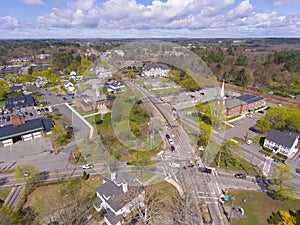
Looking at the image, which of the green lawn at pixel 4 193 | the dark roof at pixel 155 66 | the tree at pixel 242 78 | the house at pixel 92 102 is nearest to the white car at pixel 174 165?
the green lawn at pixel 4 193

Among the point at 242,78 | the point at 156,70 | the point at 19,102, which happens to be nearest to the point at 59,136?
the point at 19,102

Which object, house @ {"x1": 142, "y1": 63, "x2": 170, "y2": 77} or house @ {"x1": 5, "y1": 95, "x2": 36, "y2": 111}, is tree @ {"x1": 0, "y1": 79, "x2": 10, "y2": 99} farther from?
house @ {"x1": 142, "y1": 63, "x2": 170, "y2": 77}

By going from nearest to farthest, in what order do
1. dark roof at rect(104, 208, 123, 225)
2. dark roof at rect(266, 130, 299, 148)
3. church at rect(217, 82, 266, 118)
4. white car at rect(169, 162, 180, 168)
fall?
dark roof at rect(104, 208, 123, 225)
white car at rect(169, 162, 180, 168)
dark roof at rect(266, 130, 299, 148)
church at rect(217, 82, 266, 118)

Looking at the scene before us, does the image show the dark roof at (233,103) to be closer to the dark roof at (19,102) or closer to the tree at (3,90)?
the dark roof at (19,102)

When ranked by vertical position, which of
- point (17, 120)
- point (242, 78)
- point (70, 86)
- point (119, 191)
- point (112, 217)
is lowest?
point (112, 217)

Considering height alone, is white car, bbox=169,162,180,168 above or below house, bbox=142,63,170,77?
below

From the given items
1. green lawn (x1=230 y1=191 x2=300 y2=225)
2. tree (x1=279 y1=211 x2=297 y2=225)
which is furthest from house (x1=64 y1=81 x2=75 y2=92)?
tree (x1=279 y1=211 x2=297 y2=225)

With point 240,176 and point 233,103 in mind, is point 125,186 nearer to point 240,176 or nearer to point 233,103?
point 240,176

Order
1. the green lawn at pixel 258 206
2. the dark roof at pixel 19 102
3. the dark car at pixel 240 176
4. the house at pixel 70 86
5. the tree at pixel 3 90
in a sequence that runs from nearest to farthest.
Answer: the green lawn at pixel 258 206
the dark car at pixel 240 176
the dark roof at pixel 19 102
the tree at pixel 3 90
the house at pixel 70 86
